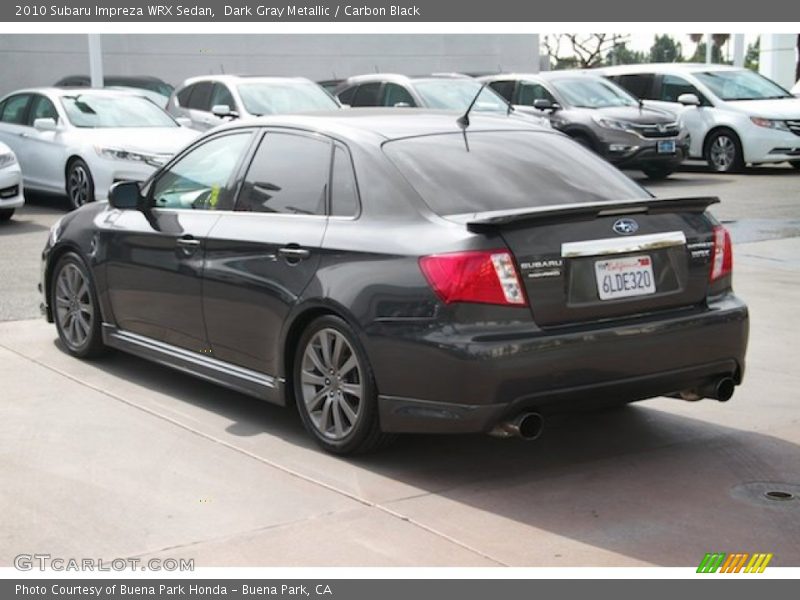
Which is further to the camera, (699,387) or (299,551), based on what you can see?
(699,387)

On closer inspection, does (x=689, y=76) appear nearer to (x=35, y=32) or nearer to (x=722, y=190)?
(x=722, y=190)

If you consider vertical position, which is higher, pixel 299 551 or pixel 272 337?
pixel 272 337

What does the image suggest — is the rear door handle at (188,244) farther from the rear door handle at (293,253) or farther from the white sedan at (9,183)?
the white sedan at (9,183)

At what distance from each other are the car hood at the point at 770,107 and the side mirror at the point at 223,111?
26.4 ft

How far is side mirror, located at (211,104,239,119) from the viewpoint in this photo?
667 inches

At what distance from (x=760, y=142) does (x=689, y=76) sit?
1871 millimetres

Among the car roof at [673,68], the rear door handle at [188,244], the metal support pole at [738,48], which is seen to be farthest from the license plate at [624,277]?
the metal support pole at [738,48]

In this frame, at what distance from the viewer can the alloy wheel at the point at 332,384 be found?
5.88 metres

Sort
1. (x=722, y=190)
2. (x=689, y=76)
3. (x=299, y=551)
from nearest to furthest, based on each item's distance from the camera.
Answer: (x=299, y=551) < (x=722, y=190) < (x=689, y=76)

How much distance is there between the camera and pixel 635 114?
19.9 metres

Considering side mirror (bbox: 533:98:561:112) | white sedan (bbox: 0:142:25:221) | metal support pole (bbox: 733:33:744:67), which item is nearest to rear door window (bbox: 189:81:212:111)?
white sedan (bbox: 0:142:25:221)

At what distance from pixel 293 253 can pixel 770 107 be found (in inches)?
632

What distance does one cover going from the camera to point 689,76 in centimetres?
2162

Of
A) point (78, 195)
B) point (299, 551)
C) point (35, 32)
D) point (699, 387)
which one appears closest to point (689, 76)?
point (78, 195)
